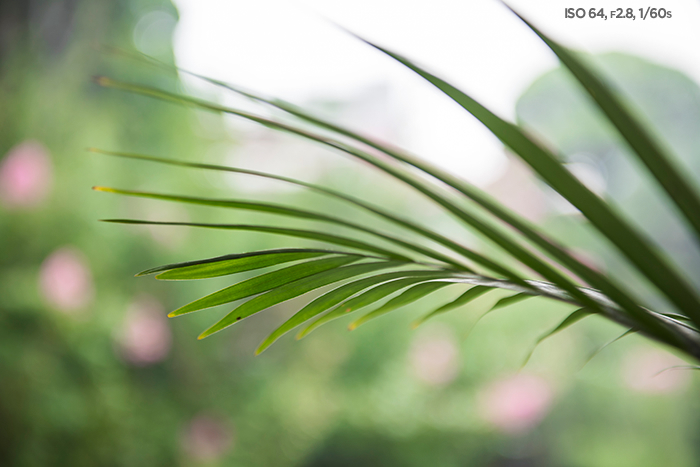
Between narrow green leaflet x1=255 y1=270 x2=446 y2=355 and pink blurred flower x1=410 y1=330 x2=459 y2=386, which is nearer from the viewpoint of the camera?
narrow green leaflet x1=255 y1=270 x2=446 y2=355

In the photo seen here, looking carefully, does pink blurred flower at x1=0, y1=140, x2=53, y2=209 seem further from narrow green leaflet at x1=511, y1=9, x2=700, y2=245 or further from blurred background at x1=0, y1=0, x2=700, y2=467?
narrow green leaflet at x1=511, y1=9, x2=700, y2=245

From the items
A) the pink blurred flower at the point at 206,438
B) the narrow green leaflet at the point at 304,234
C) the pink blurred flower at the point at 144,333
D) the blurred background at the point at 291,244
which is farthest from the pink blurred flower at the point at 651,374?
the narrow green leaflet at the point at 304,234

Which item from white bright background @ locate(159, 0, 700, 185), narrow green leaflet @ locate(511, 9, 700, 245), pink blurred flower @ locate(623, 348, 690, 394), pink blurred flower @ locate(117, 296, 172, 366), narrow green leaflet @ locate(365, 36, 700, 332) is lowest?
pink blurred flower @ locate(117, 296, 172, 366)

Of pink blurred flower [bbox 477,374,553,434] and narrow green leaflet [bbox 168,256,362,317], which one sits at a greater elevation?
narrow green leaflet [bbox 168,256,362,317]

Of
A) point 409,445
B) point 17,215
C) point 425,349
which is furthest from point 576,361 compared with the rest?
point 17,215

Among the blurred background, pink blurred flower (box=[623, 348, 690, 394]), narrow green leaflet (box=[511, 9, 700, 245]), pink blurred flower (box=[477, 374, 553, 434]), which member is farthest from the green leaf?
pink blurred flower (box=[623, 348, 690, 394])

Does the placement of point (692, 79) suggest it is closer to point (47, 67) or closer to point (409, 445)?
point (409, 445)

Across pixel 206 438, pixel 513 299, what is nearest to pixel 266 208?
pixel 513 299

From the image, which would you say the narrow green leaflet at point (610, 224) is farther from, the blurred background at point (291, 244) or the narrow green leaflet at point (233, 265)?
the blurred background at point (291, 244)
